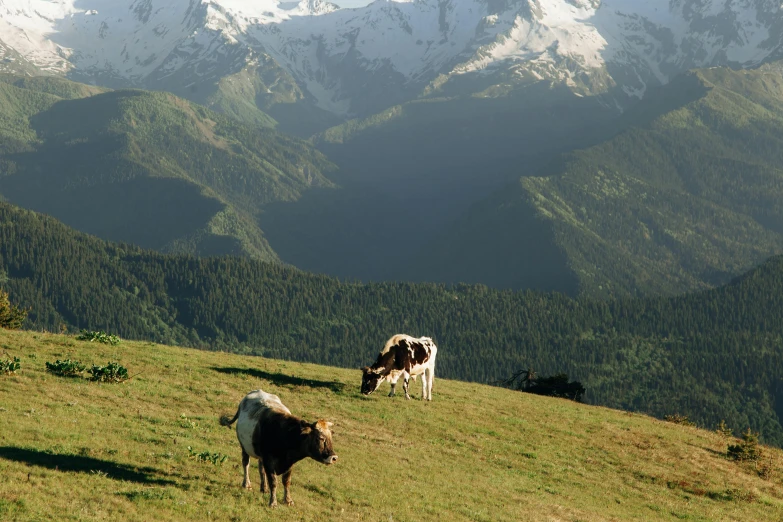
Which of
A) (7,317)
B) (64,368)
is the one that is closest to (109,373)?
(64,368)

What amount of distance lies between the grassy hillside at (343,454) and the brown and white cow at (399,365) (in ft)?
3.93

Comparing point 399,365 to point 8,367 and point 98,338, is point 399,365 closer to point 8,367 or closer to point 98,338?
point 98,338

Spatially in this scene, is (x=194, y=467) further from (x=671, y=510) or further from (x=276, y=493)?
(x=671, y=510)

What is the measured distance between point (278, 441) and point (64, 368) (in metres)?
20.5

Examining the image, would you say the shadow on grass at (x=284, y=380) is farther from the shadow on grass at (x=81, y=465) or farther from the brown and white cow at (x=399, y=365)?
the shadow on grass at (x=81, y=465)

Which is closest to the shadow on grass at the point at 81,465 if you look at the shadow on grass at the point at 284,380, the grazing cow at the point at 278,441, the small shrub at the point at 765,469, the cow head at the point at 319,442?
the grazing cow at the point at 278,441

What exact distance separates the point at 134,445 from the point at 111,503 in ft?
25.0

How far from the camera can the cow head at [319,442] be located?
105 ft

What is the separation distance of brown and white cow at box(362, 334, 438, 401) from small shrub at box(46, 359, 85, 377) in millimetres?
17140

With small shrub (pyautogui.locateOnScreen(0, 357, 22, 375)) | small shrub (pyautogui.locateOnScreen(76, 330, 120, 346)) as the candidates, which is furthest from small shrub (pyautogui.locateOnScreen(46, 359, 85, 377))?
small shrub (pyautogui.locateOnScreen(76, 330, 120, 346))

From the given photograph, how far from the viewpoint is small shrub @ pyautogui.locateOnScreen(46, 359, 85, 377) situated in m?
48.4

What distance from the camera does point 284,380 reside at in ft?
187

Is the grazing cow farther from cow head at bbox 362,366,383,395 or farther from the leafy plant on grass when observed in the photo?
the leafy plant on grass

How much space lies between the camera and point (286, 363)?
68625mm
